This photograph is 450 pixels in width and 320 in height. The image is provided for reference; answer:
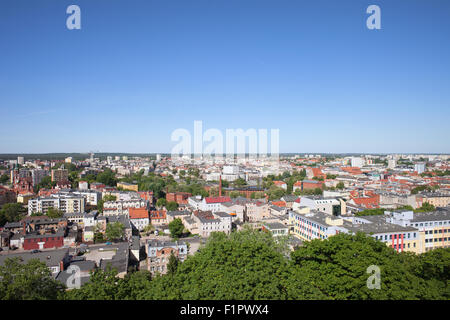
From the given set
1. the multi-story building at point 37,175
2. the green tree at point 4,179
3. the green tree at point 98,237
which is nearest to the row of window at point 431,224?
the green tree at point 98,237

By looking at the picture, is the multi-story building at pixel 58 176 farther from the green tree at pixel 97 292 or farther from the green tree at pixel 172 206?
the green tree at pixel 97 292

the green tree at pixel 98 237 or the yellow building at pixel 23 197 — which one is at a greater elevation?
the yellow building at pixel 23 197

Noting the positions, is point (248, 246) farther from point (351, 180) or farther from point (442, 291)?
point (351, 180)

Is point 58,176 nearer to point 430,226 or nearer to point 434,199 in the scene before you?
point 430,226

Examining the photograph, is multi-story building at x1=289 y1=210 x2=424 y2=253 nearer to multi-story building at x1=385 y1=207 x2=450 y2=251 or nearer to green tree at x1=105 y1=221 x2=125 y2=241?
multi-story building at x1=385 y1=207 x2=450 y2=251

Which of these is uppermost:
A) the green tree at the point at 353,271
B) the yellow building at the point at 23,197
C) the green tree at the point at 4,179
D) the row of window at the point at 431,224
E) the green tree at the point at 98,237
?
the green tree at the point at 353,271

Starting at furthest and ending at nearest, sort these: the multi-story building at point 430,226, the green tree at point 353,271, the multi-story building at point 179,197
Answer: the multi-story building at point 179,197
the multi-story building at point 430,226
the green tree at point 353,271

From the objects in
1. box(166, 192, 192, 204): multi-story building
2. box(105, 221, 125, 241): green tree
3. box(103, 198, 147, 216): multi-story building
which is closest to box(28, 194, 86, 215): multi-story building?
box(103, 198, 147, 216): multi-story building

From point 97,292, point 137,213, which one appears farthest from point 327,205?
point 97,292
